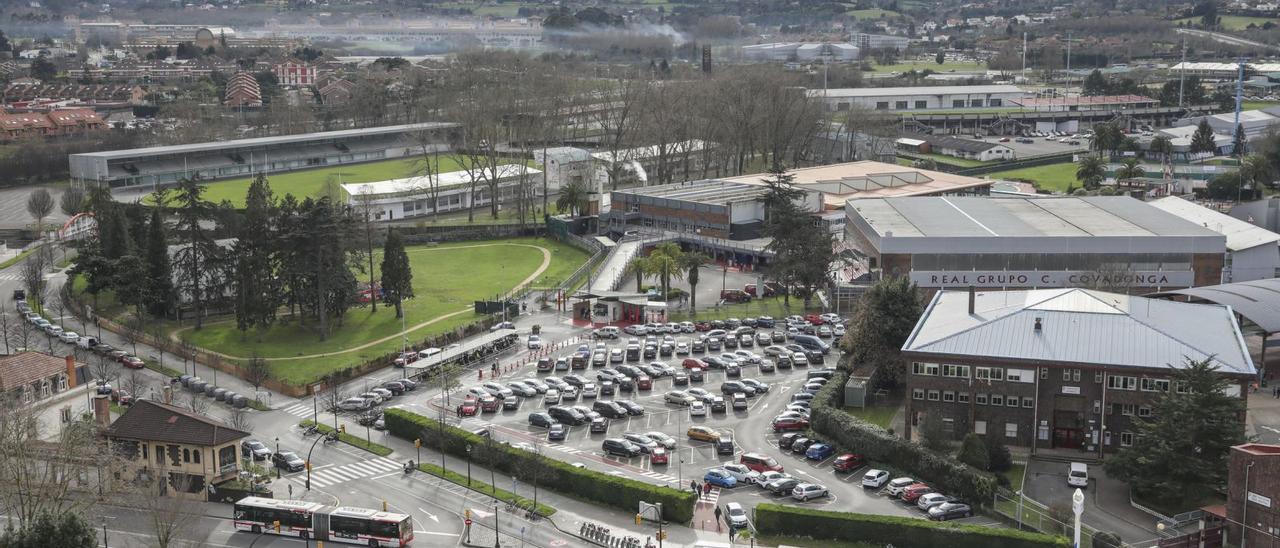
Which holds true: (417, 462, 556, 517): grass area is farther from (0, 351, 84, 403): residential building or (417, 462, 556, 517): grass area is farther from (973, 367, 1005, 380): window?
(973, 367, 1005, 380): window

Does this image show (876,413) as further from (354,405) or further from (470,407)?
(354,405)

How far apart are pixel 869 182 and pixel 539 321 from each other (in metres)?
37.7

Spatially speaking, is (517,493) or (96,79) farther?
(96,79)

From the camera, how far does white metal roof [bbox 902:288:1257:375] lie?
45.8 meters

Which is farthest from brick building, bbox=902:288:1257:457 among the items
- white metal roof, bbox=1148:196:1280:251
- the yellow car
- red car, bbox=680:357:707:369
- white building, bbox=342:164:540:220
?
white building, bbox=342:164:540:220

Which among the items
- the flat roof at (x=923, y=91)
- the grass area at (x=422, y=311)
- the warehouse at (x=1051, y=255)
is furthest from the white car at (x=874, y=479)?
the flat roof at (x=923, y=91)

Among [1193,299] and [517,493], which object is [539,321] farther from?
[1193,299]

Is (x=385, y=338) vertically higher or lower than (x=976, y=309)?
lower

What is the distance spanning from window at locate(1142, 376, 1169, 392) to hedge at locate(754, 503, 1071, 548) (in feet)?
31.0

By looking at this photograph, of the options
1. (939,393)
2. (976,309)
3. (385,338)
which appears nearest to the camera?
(939,393)

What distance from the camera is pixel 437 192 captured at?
10081 cm

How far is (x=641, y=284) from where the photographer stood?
75.2 m

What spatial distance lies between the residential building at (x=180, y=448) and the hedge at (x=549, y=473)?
690 cm

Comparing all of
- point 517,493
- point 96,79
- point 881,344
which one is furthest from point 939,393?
point 96,79
